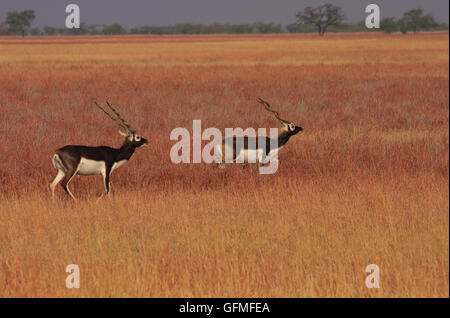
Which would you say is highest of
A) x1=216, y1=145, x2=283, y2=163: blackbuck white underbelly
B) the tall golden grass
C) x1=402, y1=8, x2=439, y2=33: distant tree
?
x1=402, y1=8, x2=439, y2=33: distant tree

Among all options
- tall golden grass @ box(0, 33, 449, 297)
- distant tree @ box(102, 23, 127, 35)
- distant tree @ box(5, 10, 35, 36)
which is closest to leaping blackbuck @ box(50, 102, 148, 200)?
tall golden grass @ box(0, 33, 449, 297)

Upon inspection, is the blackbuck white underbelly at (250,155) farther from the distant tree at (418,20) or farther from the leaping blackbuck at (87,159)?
the distant tree at (418,20)

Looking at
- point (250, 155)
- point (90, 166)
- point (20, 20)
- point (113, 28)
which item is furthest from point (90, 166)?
point (113, 28)

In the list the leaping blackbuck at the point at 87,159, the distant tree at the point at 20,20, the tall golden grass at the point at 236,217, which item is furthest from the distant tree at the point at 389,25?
the leaping blackbuck at the point at 87,159

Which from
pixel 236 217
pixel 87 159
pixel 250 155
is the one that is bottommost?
pixel 236 217

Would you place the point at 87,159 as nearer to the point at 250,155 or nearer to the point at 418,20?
the point at 250,155

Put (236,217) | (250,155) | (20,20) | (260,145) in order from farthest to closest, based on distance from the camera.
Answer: (20,20)
(250,155)
(260,145)
(236,217)

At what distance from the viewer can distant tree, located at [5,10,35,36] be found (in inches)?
4380

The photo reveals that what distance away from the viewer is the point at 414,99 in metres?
19.9

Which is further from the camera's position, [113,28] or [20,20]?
[113,28]

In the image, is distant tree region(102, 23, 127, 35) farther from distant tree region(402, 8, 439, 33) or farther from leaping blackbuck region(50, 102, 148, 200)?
leaping blackbuck region(50, 102, 148, 200)

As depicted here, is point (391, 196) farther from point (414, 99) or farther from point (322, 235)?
point (414, 99)

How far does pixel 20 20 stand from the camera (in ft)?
367

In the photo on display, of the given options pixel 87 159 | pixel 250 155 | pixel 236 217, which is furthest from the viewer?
pixel 250 155
